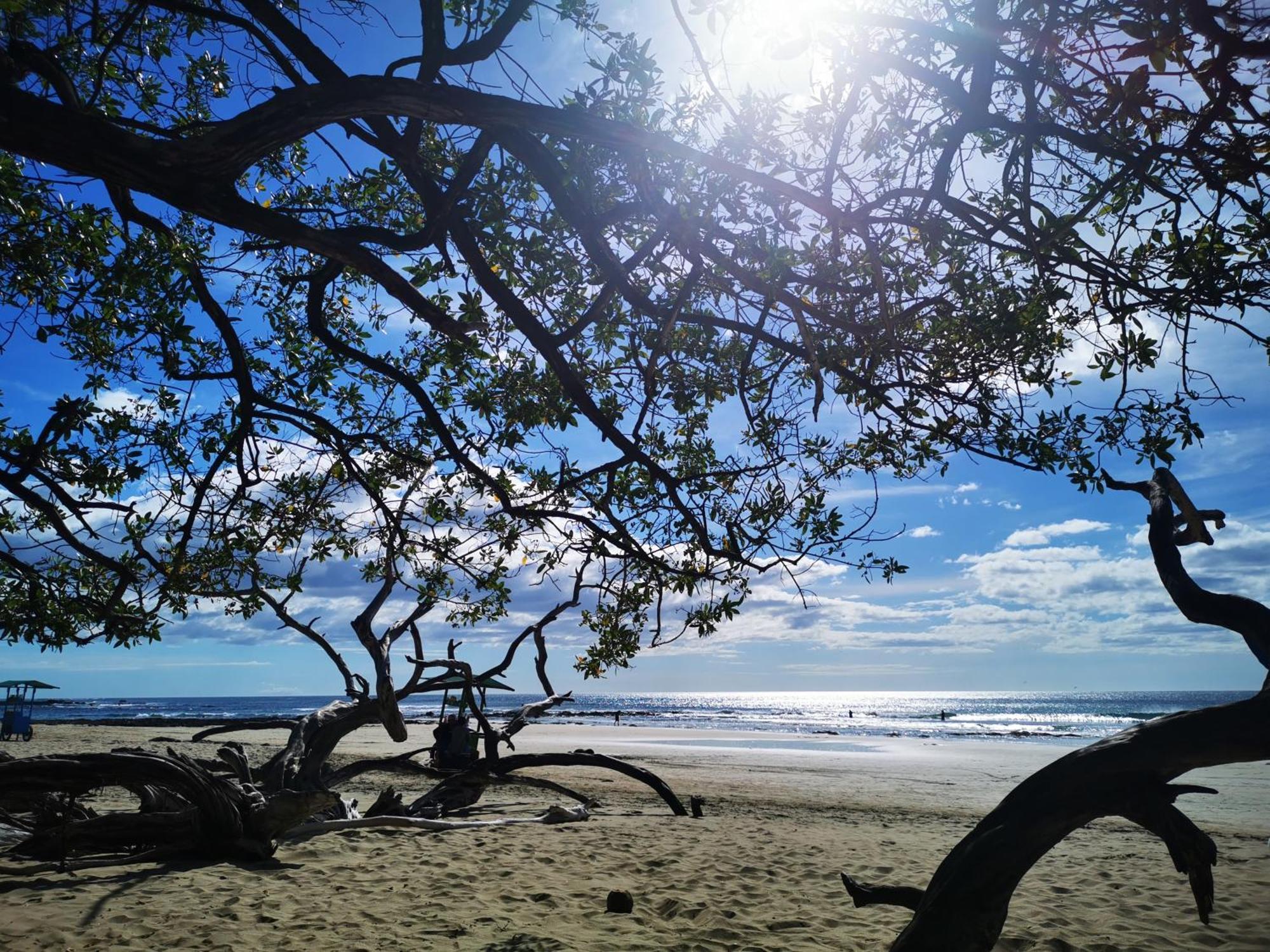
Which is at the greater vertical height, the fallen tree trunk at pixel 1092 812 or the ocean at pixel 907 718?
the fallen tree trunk at pixel 1092 812

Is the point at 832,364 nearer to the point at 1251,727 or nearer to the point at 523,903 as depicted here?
the point at 1251,727

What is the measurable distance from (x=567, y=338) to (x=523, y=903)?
211 inches

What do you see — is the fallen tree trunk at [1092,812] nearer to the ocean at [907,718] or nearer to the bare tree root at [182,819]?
the bare tree root at [182,819]

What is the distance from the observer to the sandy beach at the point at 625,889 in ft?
19.8

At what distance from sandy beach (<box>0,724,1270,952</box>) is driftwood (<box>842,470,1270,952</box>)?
374 cm

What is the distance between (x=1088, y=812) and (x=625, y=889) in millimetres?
5819

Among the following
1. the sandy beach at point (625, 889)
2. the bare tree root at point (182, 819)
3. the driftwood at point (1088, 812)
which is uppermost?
the driftwood at point (1088, 812)

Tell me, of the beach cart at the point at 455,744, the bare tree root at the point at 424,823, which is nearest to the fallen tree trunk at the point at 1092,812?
the bare tree root at the point at 424,823

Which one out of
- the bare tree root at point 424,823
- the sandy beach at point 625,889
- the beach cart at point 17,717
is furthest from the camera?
the beach cart at point 17,717

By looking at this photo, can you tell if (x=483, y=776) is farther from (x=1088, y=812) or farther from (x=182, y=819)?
(x=1088, y=812)

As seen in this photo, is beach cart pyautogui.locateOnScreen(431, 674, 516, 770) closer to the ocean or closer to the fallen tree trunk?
the fallen tree trunk

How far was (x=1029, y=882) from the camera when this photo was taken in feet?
28.9

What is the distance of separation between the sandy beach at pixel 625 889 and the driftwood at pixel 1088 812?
12.3 ft

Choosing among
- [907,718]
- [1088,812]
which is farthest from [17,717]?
[907,718]
